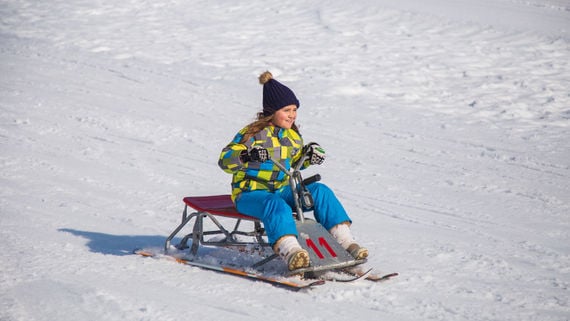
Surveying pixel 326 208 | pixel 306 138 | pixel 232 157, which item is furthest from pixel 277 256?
pixel 306 138

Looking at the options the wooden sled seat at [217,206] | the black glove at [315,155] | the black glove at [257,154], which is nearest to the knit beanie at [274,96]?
the black glove at [315,155]

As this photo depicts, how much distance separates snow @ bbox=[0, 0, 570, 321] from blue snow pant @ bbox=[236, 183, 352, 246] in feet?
1.26

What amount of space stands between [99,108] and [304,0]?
29.6ft

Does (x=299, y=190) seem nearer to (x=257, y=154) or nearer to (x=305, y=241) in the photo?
(x=305, y=241)

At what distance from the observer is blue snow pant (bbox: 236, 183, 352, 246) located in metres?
4.30

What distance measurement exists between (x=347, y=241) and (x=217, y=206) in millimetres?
952

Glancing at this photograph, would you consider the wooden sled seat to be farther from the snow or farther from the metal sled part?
the snow

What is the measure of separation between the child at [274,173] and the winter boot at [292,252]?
0.02m

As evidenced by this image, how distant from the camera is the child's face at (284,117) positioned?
473 centimetres

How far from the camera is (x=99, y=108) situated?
976 centimetres

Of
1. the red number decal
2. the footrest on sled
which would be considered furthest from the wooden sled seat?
the red number decal

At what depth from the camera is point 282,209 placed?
4.35 m

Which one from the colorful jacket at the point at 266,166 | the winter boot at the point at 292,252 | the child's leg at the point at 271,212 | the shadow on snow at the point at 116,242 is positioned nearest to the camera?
the winter boot at the point at 292,252

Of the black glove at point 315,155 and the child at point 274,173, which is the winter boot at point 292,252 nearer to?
the child at point 274,173
